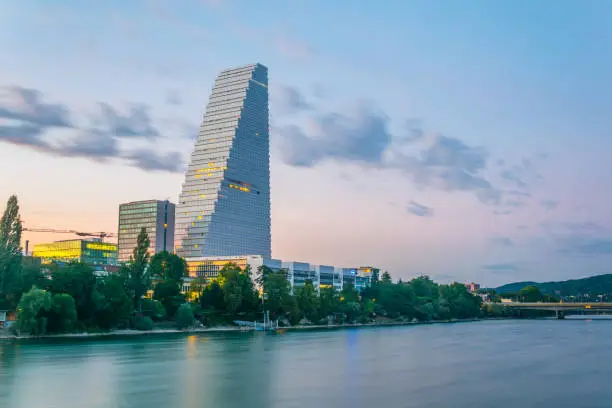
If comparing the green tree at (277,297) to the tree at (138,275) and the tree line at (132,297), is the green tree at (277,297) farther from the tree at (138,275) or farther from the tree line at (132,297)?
the tree at (138,275)

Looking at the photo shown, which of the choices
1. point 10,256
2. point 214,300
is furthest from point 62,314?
point 214,300

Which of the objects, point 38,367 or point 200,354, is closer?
point 38,367

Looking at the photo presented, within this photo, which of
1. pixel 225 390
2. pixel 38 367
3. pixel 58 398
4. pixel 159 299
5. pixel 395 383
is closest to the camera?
pixel 58 398

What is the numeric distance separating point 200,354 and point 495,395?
47.4 meters

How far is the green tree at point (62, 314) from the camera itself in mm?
113562

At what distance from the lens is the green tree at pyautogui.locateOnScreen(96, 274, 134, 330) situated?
12694 centimetres

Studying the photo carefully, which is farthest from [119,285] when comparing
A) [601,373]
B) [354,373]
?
[601,373]

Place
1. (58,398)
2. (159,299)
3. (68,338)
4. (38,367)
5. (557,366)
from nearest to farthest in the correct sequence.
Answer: (58,398)
(38,367)
(557,366)
(68,338)
(159,299)

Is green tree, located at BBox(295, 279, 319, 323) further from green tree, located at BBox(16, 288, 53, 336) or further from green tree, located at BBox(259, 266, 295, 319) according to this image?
green tree, located at BBox(16, 288, 53, 336)

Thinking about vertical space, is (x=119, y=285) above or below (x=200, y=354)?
above

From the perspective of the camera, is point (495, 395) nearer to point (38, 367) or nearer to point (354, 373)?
point (354, 373)

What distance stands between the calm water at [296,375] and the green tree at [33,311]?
8.84m

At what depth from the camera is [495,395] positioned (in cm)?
5406

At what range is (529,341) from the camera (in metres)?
124
